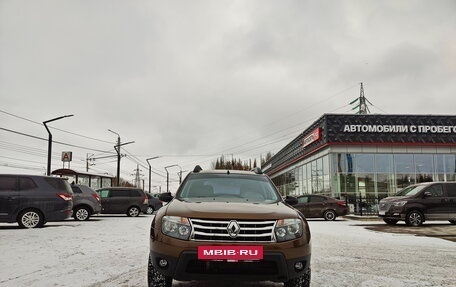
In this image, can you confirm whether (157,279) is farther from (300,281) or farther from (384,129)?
(384,129)

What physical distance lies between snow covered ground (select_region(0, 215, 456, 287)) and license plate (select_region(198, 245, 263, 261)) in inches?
50.1

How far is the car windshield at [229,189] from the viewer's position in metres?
5.26

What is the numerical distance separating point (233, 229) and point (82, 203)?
15367 millimetres

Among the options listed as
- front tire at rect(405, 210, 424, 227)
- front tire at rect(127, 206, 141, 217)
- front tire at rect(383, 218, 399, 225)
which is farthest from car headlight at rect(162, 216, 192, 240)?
front tire at rect(127, 206, 141, 217)

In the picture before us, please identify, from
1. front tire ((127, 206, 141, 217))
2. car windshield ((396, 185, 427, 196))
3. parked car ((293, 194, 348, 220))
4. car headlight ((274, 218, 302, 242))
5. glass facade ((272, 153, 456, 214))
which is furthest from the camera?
glass facade ((272, 153, 456, 214))

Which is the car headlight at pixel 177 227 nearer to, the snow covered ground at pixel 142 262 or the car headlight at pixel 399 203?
the snow covered ground at pixel 142 262

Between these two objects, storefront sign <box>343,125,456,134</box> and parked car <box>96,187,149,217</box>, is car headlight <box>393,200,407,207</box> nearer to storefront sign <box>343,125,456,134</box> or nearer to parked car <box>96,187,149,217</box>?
parked car <box>96,187,149,217</box>

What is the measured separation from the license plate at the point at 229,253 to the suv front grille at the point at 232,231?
112mm

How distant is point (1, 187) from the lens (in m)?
12.7

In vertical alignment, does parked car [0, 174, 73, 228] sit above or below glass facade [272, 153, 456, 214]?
below

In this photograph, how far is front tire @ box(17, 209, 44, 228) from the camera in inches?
504

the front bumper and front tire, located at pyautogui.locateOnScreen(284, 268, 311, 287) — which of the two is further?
front tire, located at pyautogui.locateOnScreen(284, 268, 311, 287)

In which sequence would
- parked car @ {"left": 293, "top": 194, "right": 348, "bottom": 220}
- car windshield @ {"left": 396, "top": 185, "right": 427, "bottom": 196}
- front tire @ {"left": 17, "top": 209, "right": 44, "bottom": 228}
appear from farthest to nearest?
parked car @ {"left": 293, "top": 194, "right": 348, "bottom": 220}, car windshield @ {"left": 396, "top": 185, "right": 427, "bottom": 196}, front tire @ {"left": 17, "top": 209, "right": 44, "bottom": 228}

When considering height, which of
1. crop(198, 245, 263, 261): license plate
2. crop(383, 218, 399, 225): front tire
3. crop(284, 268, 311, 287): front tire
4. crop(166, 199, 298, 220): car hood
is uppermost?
crop(166, 199, 298, 220): car hood
